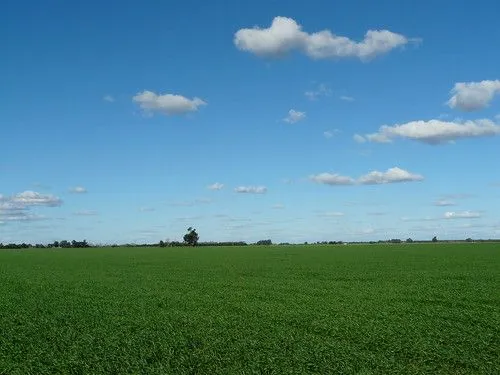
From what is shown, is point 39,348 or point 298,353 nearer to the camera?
point 298,353

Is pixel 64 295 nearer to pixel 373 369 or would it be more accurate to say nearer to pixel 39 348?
pixel 39 348

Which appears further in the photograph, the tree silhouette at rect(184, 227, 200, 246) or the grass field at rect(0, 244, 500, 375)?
the tree silhouette at rect(184, 227, 200, 246)

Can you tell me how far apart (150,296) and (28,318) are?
6429mm

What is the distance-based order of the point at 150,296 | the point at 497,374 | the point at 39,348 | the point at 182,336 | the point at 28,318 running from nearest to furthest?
the point at 497,374
the point at 39,348
the point at 182,336
the point at 28,318
the point at 150,296

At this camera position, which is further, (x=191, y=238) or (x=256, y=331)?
(x=191, y=238)

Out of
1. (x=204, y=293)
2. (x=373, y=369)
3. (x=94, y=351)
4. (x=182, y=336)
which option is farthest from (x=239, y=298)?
(x=373, y=369)

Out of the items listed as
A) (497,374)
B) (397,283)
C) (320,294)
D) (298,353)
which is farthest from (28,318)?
(397,283)

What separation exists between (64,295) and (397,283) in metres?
16.5

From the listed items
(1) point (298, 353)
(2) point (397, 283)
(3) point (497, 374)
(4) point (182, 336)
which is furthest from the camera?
(2) point (397, 283)

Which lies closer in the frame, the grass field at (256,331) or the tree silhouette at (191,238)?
the grass field at (256,331)

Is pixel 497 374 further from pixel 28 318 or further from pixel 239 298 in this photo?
pixel 28 318

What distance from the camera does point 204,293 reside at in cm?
2398

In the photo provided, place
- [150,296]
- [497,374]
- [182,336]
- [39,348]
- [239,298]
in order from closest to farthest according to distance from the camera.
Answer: [497,374] → [39,348] → [182,336] → [239,298] → [150,296]

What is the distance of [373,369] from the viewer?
1103 centimetres
